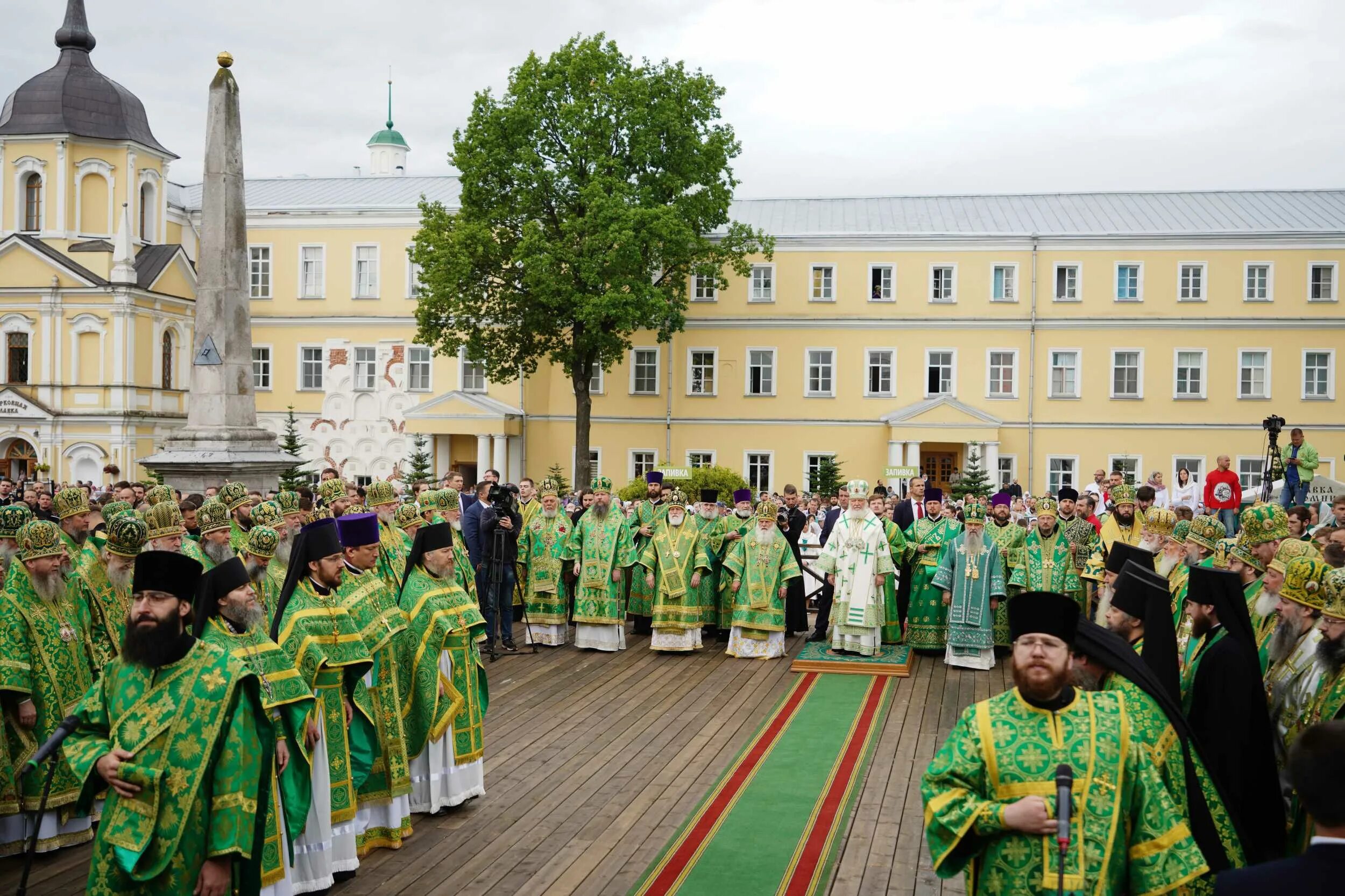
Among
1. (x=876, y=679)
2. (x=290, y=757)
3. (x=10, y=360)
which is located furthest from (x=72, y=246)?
(x=290, y=757)

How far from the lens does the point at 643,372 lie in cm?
3553

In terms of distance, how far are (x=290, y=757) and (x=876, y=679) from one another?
7.50 meters

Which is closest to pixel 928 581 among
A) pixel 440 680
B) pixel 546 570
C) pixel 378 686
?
pixel 546 570

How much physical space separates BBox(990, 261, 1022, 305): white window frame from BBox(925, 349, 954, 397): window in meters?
2.14

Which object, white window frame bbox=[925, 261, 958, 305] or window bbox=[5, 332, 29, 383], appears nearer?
white window frame bbox=[925, 261, 958, 305]

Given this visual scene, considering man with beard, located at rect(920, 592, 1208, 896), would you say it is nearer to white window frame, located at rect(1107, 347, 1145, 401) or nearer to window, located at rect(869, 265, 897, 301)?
window, located at rect(869, 265, 897, 301)

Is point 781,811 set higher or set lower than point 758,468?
lower

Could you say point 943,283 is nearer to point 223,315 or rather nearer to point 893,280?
point 893,280

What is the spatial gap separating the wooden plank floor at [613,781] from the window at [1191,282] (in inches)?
968

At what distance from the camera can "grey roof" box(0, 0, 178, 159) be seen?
116ft

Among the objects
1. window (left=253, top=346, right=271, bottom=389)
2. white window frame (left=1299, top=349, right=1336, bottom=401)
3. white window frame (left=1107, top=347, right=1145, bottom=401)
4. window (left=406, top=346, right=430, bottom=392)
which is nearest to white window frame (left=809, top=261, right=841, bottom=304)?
white window frame (left=1107, top=347, right=1145, bottom=401)

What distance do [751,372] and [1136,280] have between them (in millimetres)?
11874

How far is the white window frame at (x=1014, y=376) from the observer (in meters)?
33.5

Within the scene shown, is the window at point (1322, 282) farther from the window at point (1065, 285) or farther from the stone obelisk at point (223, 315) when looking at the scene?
the stone obelisk at point (223, 315)
